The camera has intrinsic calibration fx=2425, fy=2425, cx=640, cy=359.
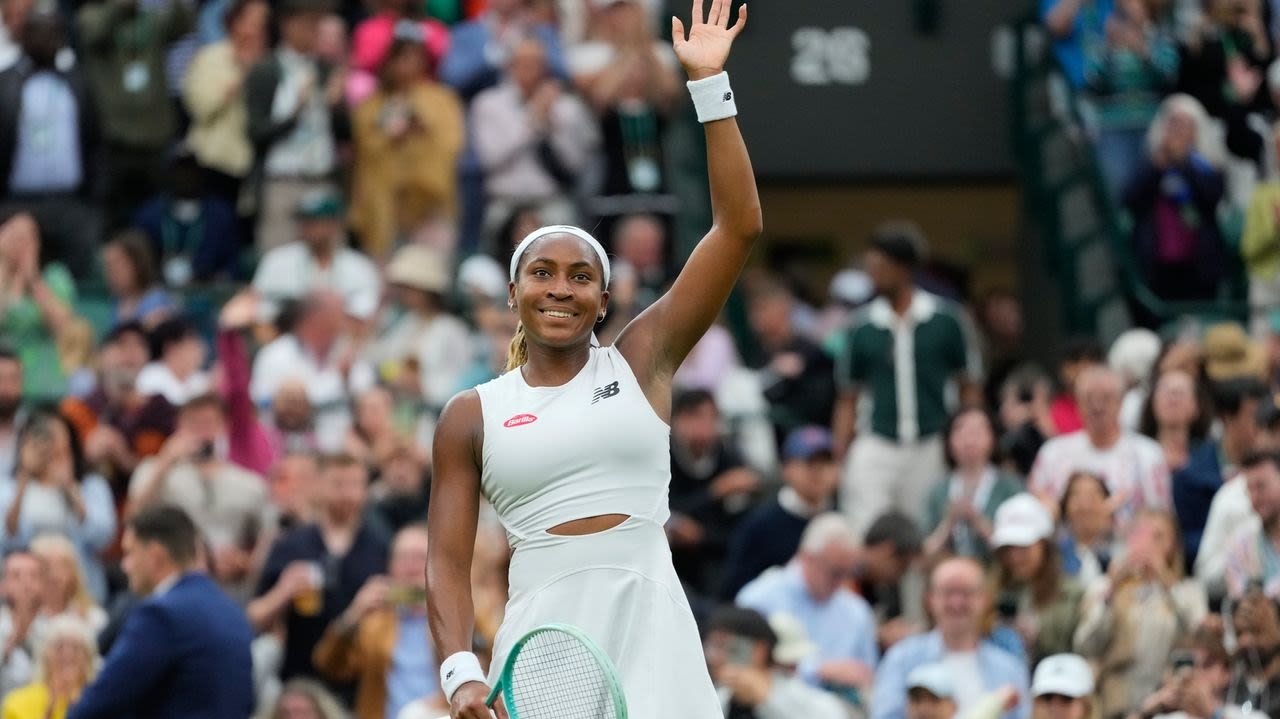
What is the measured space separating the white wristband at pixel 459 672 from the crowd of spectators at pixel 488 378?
258 centimetres

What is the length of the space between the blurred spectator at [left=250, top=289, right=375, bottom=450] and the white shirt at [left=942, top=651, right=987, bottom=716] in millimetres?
3569

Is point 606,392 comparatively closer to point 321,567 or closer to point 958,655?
point 958,655

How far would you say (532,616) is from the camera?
5031 mm

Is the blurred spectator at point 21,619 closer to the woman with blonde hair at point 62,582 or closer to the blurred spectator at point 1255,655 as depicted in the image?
the woman with blonde hair at point 62,582

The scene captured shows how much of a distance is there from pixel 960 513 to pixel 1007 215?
8.82 meters

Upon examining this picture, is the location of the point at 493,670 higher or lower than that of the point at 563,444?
lower

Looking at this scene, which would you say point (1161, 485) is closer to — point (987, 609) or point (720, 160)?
point (987, 609)

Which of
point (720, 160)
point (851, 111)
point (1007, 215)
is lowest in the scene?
point (1007, 215)

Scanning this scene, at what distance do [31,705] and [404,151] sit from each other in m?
5.22

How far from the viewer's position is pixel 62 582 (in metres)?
9.59

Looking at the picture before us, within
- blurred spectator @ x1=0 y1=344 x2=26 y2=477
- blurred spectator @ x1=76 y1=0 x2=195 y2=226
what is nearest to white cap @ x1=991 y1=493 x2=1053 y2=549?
blurred spectator @ x1=0 y1=344 x2=26 y2=477

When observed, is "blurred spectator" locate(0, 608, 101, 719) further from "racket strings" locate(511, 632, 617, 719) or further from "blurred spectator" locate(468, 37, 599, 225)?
"blurred spectator" locate(468, 37, 599, 225)

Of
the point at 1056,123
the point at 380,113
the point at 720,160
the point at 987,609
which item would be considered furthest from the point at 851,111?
the point at 720,160

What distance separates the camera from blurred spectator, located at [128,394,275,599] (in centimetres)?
1044
